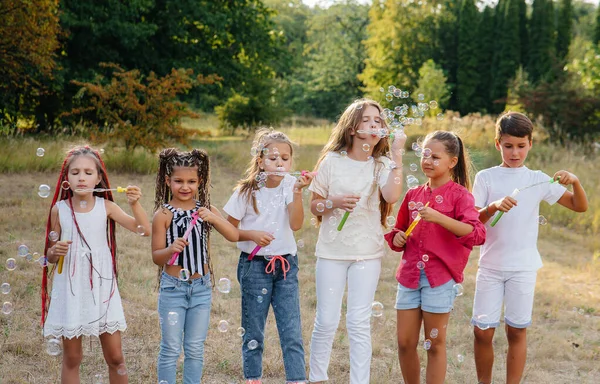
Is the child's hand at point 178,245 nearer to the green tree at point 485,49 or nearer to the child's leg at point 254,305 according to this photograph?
the child's leg at point 254,305

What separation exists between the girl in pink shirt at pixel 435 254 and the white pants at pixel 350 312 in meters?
0.17

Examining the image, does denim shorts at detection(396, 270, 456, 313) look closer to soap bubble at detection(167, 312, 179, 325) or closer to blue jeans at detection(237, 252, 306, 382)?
blue jeans at detection(237, 252, 306, 382)

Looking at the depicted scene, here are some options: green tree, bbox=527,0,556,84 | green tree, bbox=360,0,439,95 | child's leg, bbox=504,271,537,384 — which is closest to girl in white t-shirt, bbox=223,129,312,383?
child's leg, bbox=504,271,537,384

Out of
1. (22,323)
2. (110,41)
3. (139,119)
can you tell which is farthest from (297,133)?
(22,323)

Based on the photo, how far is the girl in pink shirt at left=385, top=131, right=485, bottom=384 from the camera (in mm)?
3309

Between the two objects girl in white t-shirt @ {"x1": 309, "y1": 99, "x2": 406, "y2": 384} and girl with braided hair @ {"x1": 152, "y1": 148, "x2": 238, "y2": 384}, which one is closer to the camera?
girl with braided hair @ {"x1": 152, "y1": 148, "x2": 238, "y2": 384}

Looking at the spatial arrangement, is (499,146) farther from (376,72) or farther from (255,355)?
(376,72)

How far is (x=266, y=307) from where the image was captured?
3561 mm

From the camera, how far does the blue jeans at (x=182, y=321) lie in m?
3.23

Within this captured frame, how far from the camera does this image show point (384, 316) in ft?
17.4

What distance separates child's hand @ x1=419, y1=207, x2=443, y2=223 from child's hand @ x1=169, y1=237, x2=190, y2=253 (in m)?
1.12

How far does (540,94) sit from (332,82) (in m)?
20.9

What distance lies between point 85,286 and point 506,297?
7.00ft

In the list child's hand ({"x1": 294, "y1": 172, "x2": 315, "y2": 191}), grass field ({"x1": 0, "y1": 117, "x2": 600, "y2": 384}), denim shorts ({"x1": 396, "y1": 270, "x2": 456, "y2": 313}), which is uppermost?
child's hand ({"x1": 294, "y1": 172, "x2": 315, "y2": 191})
